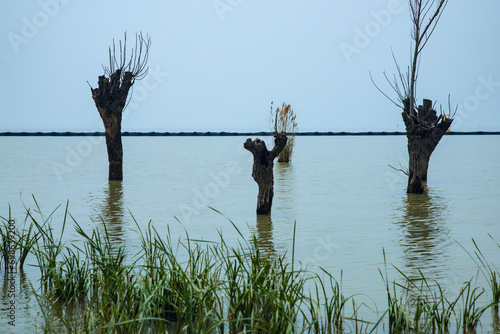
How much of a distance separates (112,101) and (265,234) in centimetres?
933

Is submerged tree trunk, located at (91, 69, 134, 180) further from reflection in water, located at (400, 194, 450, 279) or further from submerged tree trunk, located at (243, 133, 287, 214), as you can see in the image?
reflection in water, located at (400, 194, 450, 279)

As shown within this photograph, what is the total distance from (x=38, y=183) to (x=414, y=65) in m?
11.2

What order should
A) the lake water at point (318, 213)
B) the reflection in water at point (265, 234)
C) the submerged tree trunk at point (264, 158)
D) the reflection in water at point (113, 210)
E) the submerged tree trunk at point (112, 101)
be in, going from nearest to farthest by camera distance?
1. the lake water at point (318, 213)
2. the reflection in water at point (265, 234)
3. the reflection in water at point (113, 210)
4. the submerged tree trunk at point (264, 158)
5. the submerged tree trunk at point (112, 101)

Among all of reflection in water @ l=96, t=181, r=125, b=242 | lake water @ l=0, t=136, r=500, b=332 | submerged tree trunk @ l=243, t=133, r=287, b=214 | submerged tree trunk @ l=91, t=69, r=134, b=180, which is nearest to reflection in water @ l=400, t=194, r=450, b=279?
lake water @ l=0, t=136, r=500, b=332

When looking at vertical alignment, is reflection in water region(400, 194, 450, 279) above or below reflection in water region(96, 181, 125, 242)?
above

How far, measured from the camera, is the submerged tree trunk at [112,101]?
1670 centimetres

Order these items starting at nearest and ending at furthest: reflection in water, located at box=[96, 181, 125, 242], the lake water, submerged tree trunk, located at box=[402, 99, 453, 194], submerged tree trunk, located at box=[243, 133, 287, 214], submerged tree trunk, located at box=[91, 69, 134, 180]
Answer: the lake water < reflection in water, located at box=[96, 181, 125, 242] < submerged tree trunk, located at box=[243, 133, 287, 214] < submerged tree trunk, located at box=[402, 99, 453, 194] < submerged tree trunk, located at box=[91, 69, 134, 180]

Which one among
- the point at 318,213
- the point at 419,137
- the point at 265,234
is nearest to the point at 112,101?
the point at 318,213

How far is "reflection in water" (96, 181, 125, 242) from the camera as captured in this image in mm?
9188

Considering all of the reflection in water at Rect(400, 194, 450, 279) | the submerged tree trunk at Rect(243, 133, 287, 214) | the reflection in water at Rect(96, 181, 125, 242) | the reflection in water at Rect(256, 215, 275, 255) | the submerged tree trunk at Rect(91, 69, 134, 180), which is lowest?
the reflection in water at Rect(96, 181, 125, 242)

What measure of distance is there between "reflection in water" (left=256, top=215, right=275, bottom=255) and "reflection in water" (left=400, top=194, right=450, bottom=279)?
71.9 inches

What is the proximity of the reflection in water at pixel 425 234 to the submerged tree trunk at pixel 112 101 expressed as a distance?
8.47 m

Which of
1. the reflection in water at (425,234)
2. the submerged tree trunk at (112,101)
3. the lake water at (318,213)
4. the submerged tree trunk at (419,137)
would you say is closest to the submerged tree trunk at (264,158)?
the lake water at (318,213)

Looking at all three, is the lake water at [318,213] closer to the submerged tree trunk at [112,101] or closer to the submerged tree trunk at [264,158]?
the submerged tree trunk at [264,158]
